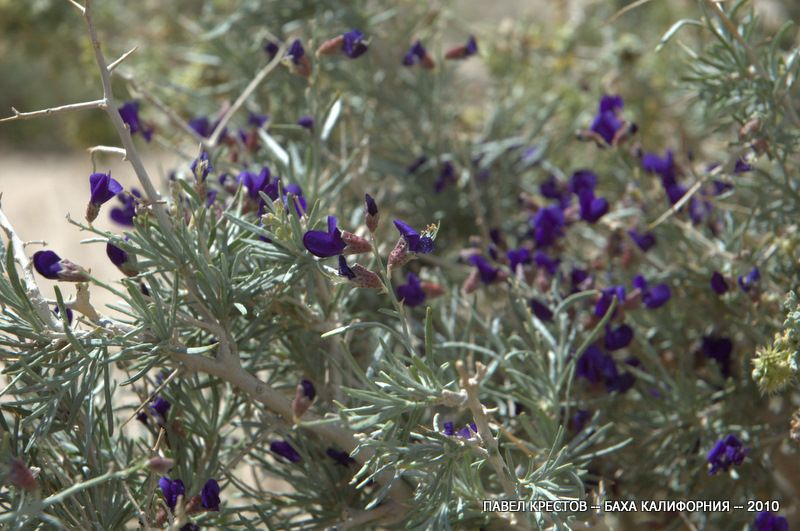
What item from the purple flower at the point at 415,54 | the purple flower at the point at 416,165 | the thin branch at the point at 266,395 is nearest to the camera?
the thin branch at the point at 266,395

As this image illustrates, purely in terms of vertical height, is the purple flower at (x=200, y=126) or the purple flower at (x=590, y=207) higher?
the purple flower at (x=200, y=126)

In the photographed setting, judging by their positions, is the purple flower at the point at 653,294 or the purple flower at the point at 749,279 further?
the purple flower at the point at 653,294

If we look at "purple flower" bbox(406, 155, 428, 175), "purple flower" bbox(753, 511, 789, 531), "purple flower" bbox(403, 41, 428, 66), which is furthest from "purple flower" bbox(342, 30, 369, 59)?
"purple flower" bbox(753, 511, 789, 531)

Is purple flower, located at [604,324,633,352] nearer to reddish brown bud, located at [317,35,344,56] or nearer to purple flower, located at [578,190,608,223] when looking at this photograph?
purple flower, located at [578,190,608,223]

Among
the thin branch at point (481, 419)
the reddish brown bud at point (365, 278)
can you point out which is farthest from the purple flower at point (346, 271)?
the thin branch at point (481, 419)

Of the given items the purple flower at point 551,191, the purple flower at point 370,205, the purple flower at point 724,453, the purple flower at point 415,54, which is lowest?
the purple flower at point 724,453

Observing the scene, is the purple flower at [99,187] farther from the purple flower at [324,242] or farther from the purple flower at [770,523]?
the purple flower at [770,523]

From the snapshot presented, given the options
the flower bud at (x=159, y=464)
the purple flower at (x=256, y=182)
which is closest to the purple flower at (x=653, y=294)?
the purple flower at (x=256, y=182)

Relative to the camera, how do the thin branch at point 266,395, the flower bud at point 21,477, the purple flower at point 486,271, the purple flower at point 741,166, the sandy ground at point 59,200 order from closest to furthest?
the flower bud at point 21,477
the thin branch at point 266,395
the purple flower at point 741,166
the purple flower at point 486,271
the sandy ground at point 59,200
